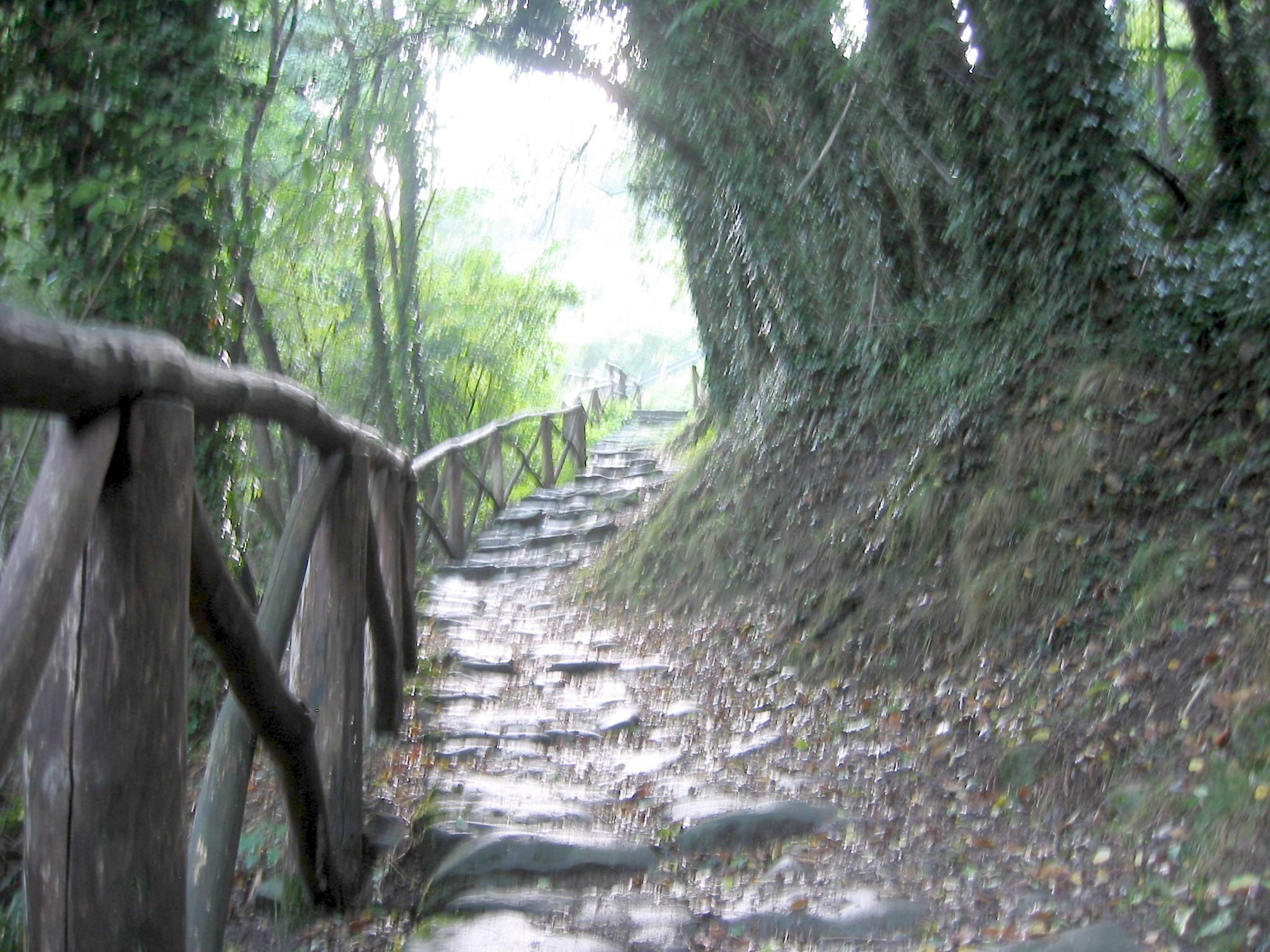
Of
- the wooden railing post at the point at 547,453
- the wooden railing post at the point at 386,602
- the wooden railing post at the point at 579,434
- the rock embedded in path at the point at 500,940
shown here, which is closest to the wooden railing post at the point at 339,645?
the wooden railing post at the point at 386,602

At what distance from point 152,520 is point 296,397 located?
1.00m

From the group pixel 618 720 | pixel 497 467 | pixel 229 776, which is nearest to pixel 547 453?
pixel 497 467

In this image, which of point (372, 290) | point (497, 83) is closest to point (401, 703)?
point (497, 83)

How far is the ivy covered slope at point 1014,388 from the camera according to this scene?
12.1 feet

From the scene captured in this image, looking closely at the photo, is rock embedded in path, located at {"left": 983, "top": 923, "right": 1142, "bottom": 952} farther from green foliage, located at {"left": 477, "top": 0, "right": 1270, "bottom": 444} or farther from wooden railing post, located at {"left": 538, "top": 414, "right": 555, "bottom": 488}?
wooden railing post, located at {"left": 538, "top": 414, "right": 555, "bottom": 488}

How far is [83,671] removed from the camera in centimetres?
163

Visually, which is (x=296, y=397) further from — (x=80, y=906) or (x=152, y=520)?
(x=80, y=906)

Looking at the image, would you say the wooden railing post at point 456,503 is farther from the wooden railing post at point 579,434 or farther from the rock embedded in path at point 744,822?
the rock embedded in path at point 744,822

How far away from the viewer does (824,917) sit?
304 centimetres

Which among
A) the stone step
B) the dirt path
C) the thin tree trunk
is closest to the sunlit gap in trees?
the thin tree trunk

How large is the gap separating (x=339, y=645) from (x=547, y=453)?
10263 millimetres

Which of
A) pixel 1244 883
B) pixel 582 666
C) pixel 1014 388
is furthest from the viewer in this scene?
pixel 582 666

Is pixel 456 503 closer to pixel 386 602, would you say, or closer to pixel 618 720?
pixel 618 720

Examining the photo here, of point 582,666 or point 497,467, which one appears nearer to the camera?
point 582,666
